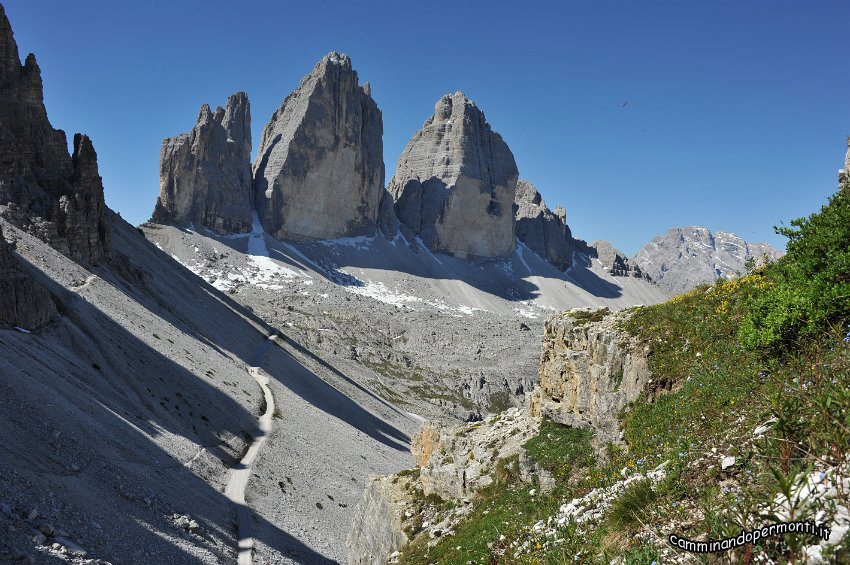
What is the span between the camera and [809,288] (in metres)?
11.1

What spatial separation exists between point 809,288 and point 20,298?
4352cm

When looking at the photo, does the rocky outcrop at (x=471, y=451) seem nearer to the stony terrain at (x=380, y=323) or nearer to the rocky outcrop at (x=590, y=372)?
the rocky outcrop at (x=590, y=372)

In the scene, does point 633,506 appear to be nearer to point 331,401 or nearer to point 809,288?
point 809,288

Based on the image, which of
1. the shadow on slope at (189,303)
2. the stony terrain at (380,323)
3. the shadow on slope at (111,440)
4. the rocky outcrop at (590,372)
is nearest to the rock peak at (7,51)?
the shadow on slope at (189,303)

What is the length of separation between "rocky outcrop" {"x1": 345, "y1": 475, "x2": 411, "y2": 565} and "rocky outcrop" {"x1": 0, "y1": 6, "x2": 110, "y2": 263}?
46.9 metres

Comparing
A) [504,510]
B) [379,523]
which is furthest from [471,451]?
[504,510]

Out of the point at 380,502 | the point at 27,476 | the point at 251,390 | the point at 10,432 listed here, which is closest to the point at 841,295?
the point at 380,502

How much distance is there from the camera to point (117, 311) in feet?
169

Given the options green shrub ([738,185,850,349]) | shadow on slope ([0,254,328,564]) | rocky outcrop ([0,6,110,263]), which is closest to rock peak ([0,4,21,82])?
rocky outcrop ([0,6,110,263])

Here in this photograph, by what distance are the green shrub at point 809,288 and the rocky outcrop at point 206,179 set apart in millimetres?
184068

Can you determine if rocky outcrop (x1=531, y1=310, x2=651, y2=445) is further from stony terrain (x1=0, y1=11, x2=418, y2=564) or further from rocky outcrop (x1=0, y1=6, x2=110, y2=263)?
rocky outcrop (x1=0, y1=6, x2=110, y2=263)

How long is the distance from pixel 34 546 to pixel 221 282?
147 m

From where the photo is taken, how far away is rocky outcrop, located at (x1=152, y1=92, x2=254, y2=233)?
575 ft

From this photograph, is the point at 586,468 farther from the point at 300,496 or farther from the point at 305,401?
the point at 305,401
